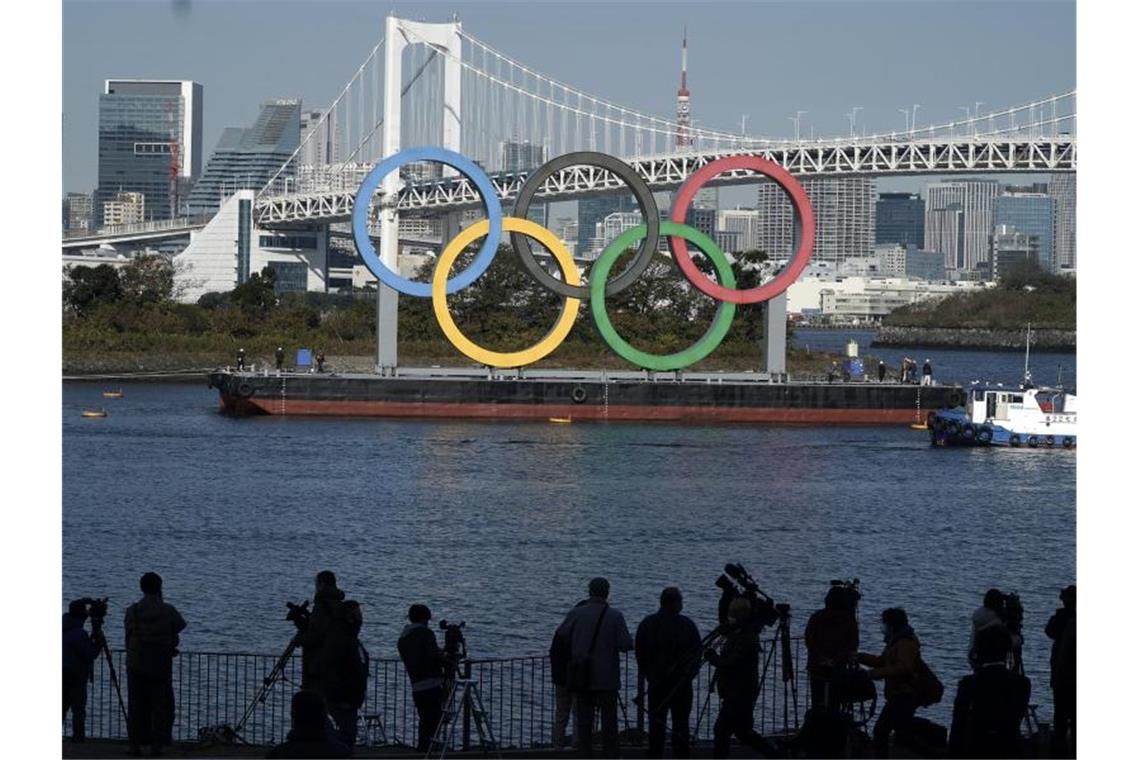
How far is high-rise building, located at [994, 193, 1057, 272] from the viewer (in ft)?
546

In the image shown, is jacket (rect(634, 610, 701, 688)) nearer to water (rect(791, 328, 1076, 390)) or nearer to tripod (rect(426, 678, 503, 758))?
tripod (rect(426, 678, 503, 758))

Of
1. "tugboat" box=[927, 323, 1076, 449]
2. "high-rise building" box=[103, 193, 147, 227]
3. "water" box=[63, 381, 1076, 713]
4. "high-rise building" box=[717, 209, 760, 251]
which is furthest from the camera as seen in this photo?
"high-rise building" box=[717, 209, 760, 251]

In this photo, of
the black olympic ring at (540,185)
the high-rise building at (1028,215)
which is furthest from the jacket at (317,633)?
the high-rise building at (1028,215)

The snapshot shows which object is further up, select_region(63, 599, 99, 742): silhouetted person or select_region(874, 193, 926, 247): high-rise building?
select_region(874, 193, 926, 247): high-rise building

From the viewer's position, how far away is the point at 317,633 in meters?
7.75

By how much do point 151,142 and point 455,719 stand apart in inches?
5595

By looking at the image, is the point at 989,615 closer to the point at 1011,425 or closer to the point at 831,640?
the point at 831,640

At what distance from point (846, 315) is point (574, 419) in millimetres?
96258

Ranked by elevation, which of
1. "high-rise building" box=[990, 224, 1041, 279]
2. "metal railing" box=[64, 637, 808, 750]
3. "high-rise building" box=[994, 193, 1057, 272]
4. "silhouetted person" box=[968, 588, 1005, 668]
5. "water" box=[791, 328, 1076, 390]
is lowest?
"metal railing" box=[64, 637, 808, 750]

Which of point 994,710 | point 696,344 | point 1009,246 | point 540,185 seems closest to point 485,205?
point 540,185

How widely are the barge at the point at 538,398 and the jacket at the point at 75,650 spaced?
24068 mm

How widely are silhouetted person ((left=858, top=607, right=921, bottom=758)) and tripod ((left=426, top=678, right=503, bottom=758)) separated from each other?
1.40m

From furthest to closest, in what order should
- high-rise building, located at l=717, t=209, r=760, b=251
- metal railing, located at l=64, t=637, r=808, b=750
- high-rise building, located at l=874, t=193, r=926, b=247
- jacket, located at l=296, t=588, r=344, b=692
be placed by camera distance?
high-rise building, located at l=874, t=193, r=926, b=247 < high-rise building, located at l=717, t=209, r=760, b=251 < metal railing, located at l=64, t=637, r=808, b=750 < jacket, located at l=296, t=588, r=344, b=692

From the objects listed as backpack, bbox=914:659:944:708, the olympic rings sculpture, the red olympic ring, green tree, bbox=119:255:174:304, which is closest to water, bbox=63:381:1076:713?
the olympic rings sculpture
